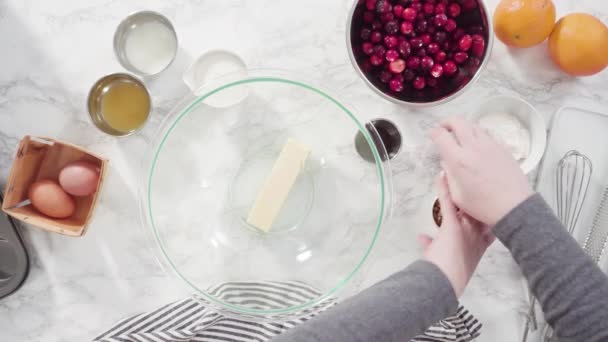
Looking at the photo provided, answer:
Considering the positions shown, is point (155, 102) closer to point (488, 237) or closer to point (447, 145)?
point (447, 145)

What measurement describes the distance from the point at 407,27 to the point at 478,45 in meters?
0.11

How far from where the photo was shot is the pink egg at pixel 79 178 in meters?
0.86

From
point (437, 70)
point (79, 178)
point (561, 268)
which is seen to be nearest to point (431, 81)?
point (437, 70)

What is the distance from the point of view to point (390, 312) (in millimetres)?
771

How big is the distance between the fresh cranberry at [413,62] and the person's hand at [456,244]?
180mm

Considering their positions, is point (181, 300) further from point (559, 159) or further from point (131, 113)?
point (559, 159)

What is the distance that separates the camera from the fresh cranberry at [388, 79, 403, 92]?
0.84 metres

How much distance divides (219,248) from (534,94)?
1.97 feet

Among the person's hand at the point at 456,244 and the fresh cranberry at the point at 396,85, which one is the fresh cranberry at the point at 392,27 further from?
the person's hand at the point at 456,244

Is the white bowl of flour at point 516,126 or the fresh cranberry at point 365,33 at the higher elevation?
the fresh cranberry at point 365,33

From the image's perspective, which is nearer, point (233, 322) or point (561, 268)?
point (561, 268)

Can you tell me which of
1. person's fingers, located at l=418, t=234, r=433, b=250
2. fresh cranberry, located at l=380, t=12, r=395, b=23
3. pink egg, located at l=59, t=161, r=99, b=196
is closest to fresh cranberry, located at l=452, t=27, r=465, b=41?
fresh cranberry, located at l=380, t=12, r=395, b=23

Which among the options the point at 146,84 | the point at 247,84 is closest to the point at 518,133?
the point at 247,84

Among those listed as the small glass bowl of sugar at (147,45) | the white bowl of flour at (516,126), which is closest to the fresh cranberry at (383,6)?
the white bowl of flour at (516,126)
